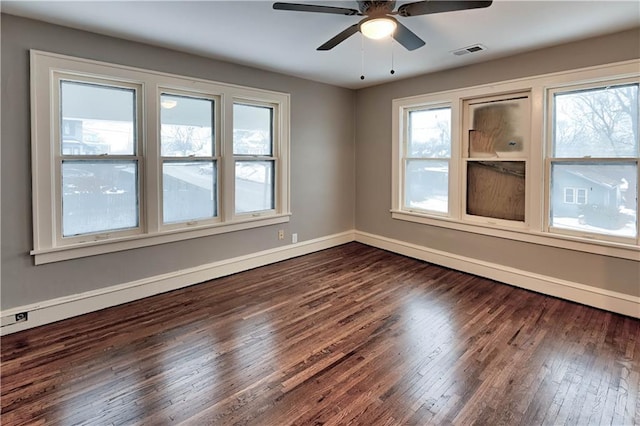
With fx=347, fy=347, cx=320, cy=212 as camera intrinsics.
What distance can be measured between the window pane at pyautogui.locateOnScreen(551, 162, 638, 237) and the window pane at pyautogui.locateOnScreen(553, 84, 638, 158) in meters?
0.14

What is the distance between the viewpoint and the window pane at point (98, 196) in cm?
311

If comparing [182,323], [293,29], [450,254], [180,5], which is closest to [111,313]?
[182,323]

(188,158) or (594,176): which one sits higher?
(188,158)

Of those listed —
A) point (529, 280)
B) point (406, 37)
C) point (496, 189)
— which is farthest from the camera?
point (496, 189)

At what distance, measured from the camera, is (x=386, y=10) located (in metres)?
2.31

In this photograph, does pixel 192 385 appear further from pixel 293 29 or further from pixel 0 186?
pixel 293 29

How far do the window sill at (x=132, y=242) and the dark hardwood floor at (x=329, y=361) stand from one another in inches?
22.0

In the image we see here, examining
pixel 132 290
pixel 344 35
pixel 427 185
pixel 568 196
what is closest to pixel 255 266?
pixel 132 290

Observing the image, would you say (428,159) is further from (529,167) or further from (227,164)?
(227,164)

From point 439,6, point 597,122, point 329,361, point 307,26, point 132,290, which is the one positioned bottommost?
point 329,361

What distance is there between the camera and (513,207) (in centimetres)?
396

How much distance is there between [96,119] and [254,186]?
6.10 ft

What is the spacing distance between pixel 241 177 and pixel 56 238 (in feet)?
6.52

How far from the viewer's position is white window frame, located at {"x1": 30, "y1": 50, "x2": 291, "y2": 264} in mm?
2875
